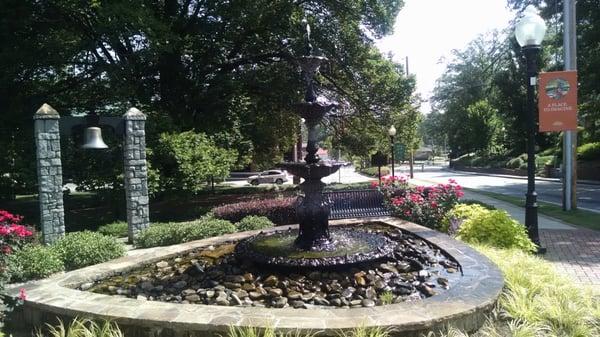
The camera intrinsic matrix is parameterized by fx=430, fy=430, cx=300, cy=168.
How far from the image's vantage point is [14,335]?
483 centimetres

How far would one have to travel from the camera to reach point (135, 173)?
10398 mm

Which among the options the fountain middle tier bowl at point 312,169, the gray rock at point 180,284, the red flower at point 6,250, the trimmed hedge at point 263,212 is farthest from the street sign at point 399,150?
the red flower at point 6,250

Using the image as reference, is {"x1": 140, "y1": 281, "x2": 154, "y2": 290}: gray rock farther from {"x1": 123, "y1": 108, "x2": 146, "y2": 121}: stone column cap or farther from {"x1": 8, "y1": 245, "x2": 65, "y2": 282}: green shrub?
{"x1": 123, "y1": 108, "x2": 146, "y2": 121}: stone column cap

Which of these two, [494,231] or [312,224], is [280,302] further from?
[494,231]

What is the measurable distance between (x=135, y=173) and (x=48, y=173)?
1823mm

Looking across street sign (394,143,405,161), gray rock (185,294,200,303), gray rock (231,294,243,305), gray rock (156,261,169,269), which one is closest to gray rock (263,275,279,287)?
gray rock (231,294,243,305)

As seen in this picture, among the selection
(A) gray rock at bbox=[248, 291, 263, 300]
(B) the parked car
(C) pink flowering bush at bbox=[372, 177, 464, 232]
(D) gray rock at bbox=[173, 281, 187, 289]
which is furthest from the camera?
(B) the parked car

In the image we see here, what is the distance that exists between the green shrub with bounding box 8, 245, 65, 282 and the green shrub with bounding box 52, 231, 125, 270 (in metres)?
0.27

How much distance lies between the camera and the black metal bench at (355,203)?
1304 centimetres

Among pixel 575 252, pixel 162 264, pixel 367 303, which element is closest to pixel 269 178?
pixel 575 252

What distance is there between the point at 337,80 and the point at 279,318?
16677 mm

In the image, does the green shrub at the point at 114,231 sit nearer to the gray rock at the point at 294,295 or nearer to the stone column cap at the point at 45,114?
the stone column cap at the point at 45,114

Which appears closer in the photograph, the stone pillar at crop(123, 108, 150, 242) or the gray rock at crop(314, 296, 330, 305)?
the gray rock at crop(314, 296, 330, 305)

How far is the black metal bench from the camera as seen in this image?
42.8 ft
